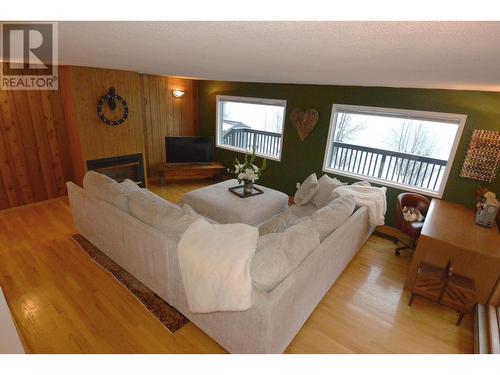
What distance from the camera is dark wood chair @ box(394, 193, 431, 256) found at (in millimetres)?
3141

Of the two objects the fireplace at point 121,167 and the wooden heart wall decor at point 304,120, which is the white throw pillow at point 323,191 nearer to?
the wooden heart wall decor at point 304,120

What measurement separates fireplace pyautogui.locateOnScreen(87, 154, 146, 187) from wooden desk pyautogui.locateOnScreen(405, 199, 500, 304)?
4494 mm

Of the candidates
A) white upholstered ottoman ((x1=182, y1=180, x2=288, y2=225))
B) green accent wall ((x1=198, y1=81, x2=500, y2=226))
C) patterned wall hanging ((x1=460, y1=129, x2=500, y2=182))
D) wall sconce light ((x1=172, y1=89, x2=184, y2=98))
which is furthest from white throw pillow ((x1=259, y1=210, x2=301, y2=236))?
wall sconce light ((x1=172, y1=89, x2=184, y2=98))

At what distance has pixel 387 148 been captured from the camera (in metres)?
4.29

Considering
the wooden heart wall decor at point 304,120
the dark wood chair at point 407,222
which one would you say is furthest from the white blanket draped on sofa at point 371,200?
the wooden heart wall decor at point 304,120

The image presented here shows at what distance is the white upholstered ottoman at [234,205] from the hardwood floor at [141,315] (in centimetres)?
131

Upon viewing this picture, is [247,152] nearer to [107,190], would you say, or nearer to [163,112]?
[163,112]

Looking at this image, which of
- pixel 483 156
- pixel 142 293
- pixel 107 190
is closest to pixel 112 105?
pixel 107 190

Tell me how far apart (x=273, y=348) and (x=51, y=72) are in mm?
4857

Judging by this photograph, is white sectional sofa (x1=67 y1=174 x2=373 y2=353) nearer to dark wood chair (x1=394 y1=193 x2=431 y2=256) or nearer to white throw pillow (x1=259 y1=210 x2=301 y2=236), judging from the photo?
dark wood chair (x1=394 y1=193 x2=431 y2=256)

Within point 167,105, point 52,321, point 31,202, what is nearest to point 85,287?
point 52,321

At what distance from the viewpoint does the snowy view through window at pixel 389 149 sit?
13.3 feet

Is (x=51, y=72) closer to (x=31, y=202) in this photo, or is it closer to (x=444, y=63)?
(x=31, y=202)
